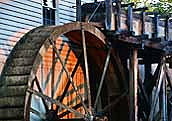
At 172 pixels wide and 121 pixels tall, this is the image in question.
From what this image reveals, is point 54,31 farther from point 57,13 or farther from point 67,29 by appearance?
point 57,13

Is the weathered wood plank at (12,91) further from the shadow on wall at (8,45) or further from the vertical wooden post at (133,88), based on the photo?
the vertical wooden post at (133,88)

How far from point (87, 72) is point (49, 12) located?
2.99 m

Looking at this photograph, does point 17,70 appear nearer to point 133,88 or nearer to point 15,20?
point 15,20

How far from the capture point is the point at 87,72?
12438 millimetres

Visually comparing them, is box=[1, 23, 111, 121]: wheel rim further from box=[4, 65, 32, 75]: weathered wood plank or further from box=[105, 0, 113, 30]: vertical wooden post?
box=[105, 0, 113, 30]: vertical wooden post

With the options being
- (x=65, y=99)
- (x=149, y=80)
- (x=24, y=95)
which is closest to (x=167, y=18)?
(x=149, y=80)

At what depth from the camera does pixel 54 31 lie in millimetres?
11320

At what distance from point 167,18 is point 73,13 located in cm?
310

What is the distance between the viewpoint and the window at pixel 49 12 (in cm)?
1441

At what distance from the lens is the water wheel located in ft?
33.9

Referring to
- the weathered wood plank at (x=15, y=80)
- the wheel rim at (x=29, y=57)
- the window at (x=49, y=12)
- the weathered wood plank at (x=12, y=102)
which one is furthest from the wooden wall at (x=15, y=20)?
the weathered wood plank at (x=12, y=102)

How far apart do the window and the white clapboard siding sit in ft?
1.49

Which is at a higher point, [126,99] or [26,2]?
[26,2]

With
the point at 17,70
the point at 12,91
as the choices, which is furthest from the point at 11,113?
the point at 17,70
